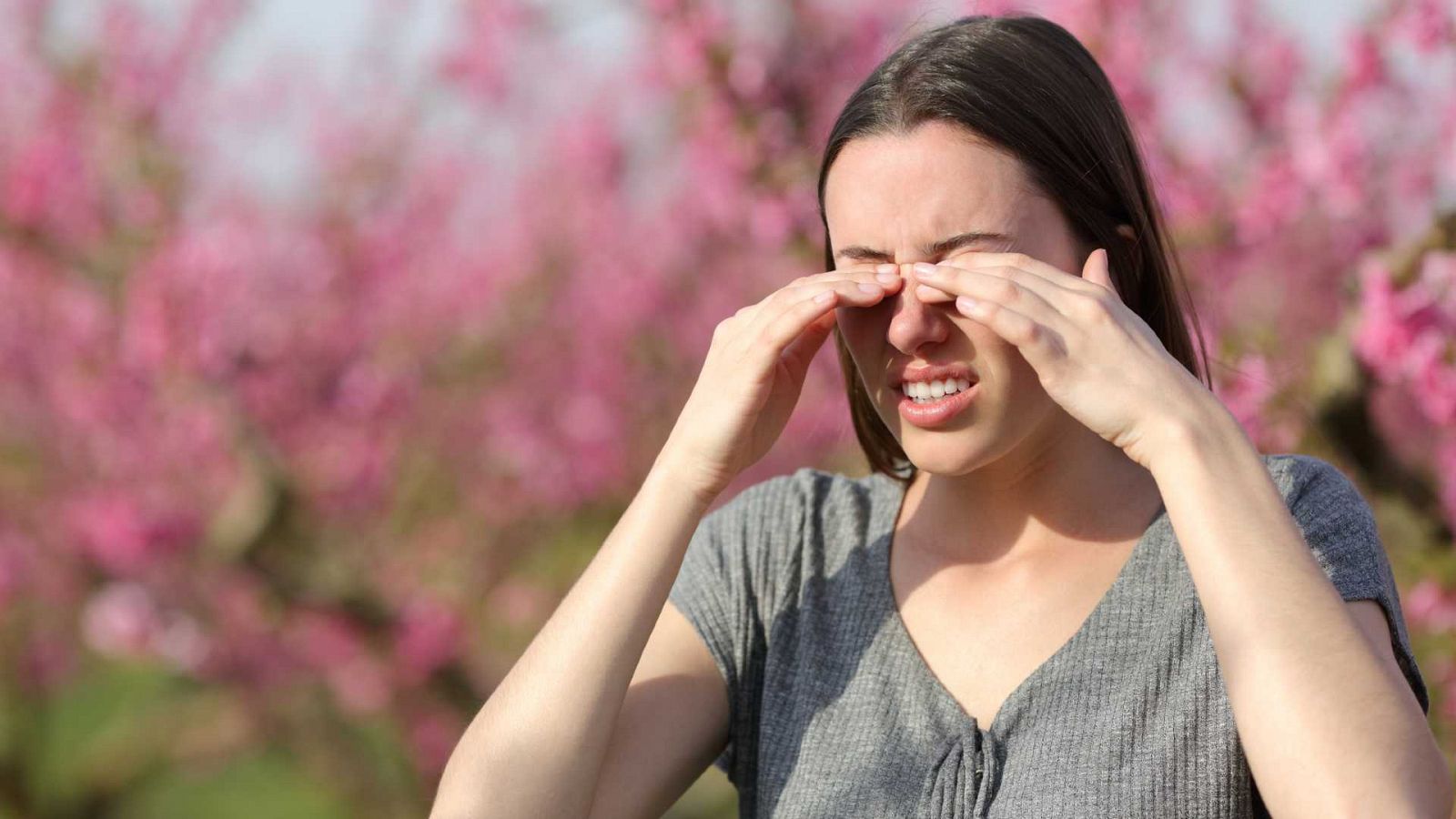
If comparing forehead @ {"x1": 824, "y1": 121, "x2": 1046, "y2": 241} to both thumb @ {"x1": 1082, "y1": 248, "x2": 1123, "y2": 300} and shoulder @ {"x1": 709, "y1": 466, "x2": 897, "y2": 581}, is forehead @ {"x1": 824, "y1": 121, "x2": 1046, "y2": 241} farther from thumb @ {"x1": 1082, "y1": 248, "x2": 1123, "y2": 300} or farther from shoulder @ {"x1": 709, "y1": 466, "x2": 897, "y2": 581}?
shoulder @ {"x1": 709, "y1": 466, "x2": 897, "y2": 581}

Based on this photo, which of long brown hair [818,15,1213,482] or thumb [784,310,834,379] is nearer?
long brown hair [818,15,1213,482]

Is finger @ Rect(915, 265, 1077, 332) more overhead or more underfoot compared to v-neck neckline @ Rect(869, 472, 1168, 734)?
more overhead

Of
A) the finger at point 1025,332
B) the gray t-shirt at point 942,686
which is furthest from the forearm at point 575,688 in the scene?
the finger at point 1025,332

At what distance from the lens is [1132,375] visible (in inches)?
54.1

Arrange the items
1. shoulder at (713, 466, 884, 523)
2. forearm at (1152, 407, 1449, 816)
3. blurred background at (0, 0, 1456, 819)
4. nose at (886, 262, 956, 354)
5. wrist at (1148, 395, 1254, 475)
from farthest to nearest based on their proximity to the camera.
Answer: blurred background at (0, 0, 1456, 819)
shoulder at (713, 466, 884, 523)
nose at (886, 262, 956, 354)
wrist at (1148, 395, 1254, 475)
forearm at (1152, 407, 1449, 816)

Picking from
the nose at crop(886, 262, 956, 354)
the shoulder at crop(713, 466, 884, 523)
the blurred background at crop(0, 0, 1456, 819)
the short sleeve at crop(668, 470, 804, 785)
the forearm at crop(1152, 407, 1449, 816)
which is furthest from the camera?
the blurred background at crop(0, 0, 1456, 819)

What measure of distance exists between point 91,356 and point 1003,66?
3.71m

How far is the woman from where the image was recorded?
131cm

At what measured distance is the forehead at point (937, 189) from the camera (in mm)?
1479

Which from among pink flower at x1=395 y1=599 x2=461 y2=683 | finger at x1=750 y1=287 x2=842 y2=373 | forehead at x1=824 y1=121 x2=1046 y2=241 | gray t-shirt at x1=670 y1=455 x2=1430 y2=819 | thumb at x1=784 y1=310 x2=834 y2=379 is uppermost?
forehead at x1=824 y1=121 x2=1046 y2=241

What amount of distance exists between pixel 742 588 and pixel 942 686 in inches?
11.0

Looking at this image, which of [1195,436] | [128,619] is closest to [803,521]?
[1195,436]

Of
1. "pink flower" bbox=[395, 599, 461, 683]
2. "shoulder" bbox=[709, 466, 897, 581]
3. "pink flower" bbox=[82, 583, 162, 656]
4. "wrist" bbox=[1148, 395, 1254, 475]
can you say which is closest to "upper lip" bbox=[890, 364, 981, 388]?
"wrist" bbox=[1148, 395, 1254, 475]

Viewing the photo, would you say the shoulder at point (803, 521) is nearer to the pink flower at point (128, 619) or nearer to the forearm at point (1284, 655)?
the forearm at point (1284, 655)
